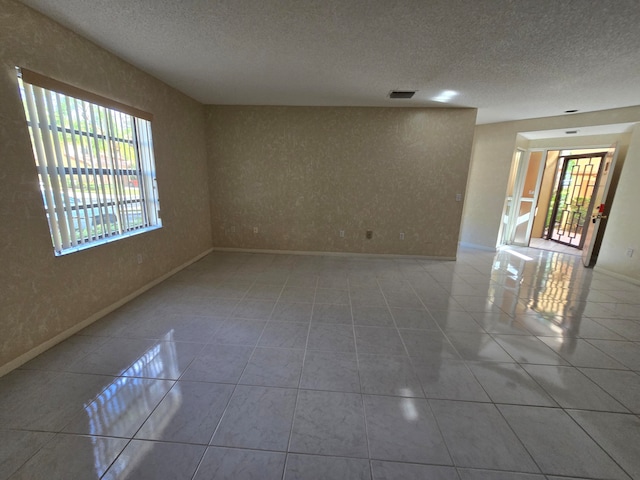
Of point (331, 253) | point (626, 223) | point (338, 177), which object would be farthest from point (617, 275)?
point (338, 177)

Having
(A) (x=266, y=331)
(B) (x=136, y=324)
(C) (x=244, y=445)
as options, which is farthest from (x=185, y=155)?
(C) (x=244, y=445)

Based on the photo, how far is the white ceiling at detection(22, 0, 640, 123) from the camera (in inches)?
70.7

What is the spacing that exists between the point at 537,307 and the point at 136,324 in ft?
13.7

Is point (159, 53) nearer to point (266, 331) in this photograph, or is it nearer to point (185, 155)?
point (185, 155)

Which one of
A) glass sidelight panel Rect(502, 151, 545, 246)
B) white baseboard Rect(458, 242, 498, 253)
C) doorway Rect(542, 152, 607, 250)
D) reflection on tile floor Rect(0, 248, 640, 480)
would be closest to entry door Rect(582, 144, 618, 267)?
doorway Rect(542, 152, 607, 250)

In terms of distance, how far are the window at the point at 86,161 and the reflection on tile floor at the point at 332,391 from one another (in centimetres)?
89

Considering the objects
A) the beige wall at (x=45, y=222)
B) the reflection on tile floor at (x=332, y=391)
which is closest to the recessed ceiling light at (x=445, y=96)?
the reflection on tile floor at (x=332, y=391)

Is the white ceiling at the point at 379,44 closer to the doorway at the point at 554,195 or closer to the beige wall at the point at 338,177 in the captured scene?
the beige wall at the point at 338,177

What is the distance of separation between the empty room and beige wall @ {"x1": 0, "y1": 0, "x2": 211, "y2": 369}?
16 millimetres

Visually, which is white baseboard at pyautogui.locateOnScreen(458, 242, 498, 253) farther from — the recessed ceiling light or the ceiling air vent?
the ceiling air vent

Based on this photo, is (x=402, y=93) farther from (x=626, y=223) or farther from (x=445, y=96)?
(x=626, y=223)

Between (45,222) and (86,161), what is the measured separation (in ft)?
2.09

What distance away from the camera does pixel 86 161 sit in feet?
7.66

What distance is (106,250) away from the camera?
2580 mm
